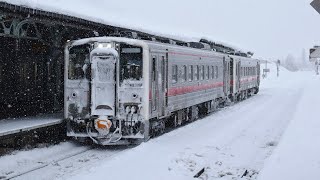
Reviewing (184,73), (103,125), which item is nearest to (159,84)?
(103,125)

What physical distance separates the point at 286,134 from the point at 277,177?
16.6ft

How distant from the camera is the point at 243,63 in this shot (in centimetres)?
3009

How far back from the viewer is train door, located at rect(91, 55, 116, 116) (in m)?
12.6

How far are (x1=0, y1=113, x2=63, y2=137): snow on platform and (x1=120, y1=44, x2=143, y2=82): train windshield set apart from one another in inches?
89.0

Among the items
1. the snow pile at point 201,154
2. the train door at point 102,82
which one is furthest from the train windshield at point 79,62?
the snow pile at point 201,154

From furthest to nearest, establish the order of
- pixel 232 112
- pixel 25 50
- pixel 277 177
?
1. pixel 232 112
2. pixel 25 50
3. pixel 277 177

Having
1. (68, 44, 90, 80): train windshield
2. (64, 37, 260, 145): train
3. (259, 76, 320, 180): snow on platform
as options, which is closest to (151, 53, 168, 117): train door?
(64, 37, 260, 145): train

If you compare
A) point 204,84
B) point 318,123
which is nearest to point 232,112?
point 204,84

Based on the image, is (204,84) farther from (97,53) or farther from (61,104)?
(97,53)

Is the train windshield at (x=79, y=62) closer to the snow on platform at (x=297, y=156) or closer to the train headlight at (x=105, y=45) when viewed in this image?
the train headlight at (x=105, y=45)

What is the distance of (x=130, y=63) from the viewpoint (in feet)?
41.6

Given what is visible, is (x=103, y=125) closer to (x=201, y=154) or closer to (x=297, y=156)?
(x=201, y=154)

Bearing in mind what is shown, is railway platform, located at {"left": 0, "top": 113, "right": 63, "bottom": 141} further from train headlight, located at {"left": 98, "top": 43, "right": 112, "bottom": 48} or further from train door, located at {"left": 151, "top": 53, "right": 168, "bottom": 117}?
train door, located at {"left": 151, "top": 53, "right": 168, "bottom": 117}

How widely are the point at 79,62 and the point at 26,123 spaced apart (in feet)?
6.80
